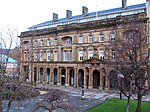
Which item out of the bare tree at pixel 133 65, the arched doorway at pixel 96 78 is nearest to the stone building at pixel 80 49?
the arched doorway at pixel 96 78

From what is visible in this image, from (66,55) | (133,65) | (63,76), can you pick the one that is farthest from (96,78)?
(133,65)

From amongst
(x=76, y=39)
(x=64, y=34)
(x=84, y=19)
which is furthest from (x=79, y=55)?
(x=84, y=19)

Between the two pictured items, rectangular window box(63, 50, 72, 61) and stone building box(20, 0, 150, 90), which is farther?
rectangular window box(63, 50, 72, 61)

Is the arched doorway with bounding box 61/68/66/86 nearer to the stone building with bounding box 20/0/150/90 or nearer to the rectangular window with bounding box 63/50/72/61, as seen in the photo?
the stone building with bounding box 20/0/150/90

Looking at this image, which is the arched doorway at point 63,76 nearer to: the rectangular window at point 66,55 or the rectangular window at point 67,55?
the rectangular window at point 66,55

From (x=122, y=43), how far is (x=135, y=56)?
6.71 feet

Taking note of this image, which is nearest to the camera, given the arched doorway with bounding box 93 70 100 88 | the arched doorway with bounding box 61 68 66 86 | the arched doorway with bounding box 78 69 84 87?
the arched doorway with bounding box 93 70 100 88

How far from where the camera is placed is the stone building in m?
38.4

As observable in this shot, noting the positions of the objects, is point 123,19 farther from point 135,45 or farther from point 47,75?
point 47,75

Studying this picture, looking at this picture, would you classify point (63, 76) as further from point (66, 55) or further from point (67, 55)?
point (67, 55)

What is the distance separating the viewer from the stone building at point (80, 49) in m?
38.4

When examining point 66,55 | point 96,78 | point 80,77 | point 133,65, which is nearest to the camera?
point 133,65

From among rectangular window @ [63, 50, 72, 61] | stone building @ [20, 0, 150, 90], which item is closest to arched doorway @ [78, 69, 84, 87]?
stone building @ [20, 0, 150, 90]

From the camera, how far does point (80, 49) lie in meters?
42.8
